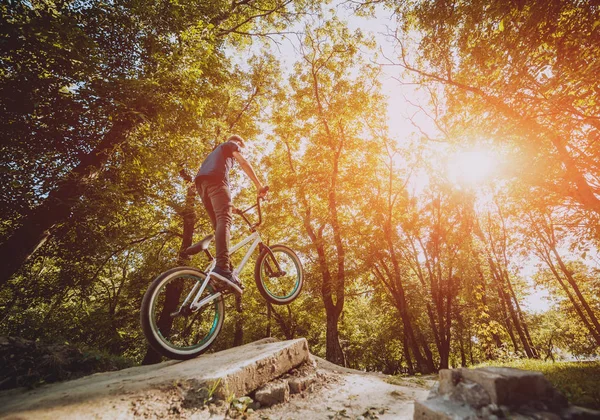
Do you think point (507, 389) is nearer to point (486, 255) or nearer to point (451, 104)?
point (451, 104)

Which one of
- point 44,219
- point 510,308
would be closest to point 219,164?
point 44,219

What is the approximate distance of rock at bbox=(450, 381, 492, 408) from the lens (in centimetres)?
199

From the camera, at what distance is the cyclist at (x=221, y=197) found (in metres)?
3.86

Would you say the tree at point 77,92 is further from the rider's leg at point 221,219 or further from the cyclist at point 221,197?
the rider's leg at point 221,219

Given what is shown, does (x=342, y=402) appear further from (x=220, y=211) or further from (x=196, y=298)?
(x=220, y=211)

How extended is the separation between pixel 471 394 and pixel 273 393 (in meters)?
2.36

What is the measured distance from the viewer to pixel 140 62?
19.6 ft

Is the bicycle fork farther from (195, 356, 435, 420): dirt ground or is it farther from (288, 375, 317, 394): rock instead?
(288, 375, 317, 394): rock

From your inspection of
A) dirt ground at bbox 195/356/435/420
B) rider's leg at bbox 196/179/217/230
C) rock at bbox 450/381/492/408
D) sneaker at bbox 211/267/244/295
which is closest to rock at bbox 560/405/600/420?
rock at bbox 450/381/492/408

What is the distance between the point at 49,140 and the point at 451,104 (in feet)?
34.2

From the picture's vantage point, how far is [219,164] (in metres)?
4.07

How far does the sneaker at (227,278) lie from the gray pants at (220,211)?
5 cm

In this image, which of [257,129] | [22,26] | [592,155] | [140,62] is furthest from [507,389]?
[257,129]

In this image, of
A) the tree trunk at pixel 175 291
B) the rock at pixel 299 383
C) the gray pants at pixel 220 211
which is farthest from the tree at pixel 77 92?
the rock at pixel 299 383
